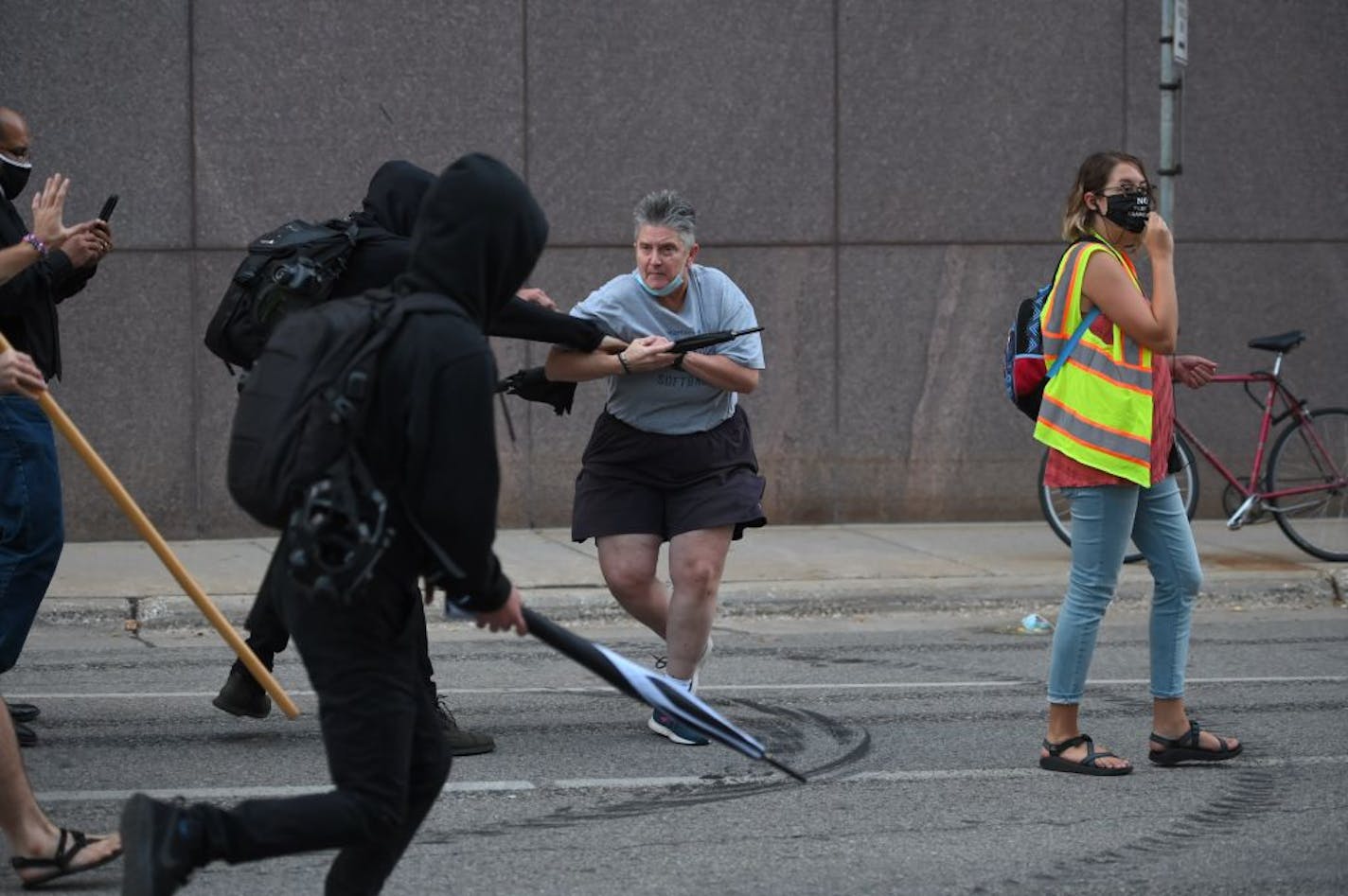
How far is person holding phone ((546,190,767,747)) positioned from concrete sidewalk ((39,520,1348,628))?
→ 9.66 ft

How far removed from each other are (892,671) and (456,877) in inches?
140

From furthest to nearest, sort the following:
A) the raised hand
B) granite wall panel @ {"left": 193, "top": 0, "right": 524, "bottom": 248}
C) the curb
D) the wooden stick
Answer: granite wall panel @ {"left": 193, "top": 0, "right": 524, "bottom": 248}, the curb, the raised hand, the wooden stick

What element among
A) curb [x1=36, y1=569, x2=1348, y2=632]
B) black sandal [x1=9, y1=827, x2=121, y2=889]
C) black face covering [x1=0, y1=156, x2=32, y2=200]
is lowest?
curb [x1=36, y1=569, x2=1348, y2=632]

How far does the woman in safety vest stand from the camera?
6.18m

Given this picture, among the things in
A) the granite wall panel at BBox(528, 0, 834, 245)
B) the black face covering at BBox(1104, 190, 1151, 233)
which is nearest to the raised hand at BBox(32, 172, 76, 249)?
the black face covering at BBox(1104, 190, 1151, 233)

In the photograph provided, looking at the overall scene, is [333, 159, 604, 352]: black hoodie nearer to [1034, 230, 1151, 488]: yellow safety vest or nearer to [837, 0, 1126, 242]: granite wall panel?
[1034, 230, 1151, 488]: yellow safety vest

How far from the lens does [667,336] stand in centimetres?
690

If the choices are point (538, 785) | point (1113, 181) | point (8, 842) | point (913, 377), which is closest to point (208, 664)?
point (538, 785)

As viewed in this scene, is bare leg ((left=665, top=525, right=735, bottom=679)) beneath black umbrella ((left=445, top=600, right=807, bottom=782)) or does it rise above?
beneath

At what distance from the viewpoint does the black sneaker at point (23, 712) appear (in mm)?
6957

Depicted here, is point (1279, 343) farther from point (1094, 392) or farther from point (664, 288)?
point (664, 288)

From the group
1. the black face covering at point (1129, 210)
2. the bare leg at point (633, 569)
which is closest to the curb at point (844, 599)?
the bare leg at point (633, 569)

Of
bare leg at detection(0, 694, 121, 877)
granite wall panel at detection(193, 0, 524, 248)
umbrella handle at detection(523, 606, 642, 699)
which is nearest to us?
umbrella handle at detection(523, 606, 642, 699)

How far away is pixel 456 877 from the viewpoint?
5.20m
